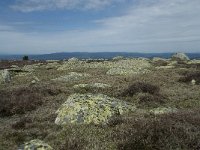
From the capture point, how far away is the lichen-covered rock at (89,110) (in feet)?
50.5

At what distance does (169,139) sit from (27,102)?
10.8 metres

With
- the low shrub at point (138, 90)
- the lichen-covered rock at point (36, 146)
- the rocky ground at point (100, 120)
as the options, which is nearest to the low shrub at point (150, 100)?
the rocky ground at point (100, 120)

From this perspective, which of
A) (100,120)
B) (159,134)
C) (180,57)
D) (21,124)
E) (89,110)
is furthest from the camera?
(180,57)

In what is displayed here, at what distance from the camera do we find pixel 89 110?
51.7ft

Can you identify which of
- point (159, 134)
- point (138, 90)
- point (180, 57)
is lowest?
point (180, 57)

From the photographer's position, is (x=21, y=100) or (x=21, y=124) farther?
(x=21, y=100)

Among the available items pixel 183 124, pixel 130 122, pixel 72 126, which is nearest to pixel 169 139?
pixel 183 124

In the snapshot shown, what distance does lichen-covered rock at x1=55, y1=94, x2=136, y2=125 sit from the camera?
606 inches

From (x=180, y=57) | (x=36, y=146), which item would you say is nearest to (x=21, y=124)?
(x=36, y=146)

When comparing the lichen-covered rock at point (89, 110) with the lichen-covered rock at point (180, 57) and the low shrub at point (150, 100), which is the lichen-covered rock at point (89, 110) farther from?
the lichen-covered rock at point (180, 57)

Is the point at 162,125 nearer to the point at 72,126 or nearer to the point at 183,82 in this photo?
the point at 72,126

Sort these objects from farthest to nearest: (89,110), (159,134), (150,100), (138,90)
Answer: (138,90)
(150,100)
(89,110)
(159,134)

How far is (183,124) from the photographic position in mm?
13281

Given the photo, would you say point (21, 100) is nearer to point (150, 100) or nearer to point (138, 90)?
point (138, 90)
